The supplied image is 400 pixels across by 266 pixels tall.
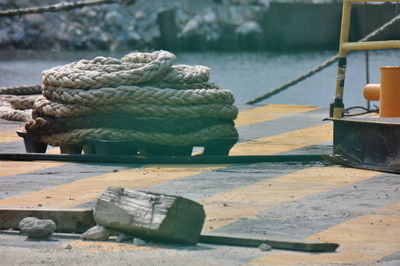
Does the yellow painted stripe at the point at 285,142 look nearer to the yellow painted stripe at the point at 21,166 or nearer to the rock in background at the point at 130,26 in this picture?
the yellow painted stripe at the point at 21,166

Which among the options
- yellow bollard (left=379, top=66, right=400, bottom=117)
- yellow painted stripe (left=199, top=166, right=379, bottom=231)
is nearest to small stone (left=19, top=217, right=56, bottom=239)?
yellow painted stripe (left=199, top=166, right=379, bottom=231)

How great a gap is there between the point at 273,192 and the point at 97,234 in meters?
1.27

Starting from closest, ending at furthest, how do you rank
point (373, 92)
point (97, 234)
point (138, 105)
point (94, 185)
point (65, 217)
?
point (97, 234), point (65, 217), point (94, 185), point (138, 105), point (373, 92)

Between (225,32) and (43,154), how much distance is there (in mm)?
78036

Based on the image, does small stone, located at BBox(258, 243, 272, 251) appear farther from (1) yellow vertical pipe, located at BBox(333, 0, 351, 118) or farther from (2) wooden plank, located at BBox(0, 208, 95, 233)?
(1) yellow vertical pipe, located at BBox(333, 0, 351, 118)

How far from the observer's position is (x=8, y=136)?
27.6 feet

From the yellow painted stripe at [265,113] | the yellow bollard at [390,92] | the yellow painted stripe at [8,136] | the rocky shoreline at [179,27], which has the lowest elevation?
the rocky shoreline at [179,27]

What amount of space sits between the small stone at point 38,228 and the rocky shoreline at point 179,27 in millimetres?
73585

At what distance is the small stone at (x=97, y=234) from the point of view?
4.41 m

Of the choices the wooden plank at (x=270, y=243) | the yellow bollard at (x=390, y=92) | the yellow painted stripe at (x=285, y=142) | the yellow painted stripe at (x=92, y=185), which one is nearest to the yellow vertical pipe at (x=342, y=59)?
the yellow bollard at (x=390, y=92)

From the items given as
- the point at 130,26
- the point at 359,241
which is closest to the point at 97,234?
the point at 359,241

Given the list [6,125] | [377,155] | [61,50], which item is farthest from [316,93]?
[61,50]

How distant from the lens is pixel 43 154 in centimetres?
676

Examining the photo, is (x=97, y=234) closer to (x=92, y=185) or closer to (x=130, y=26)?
(x=92, y=185)
